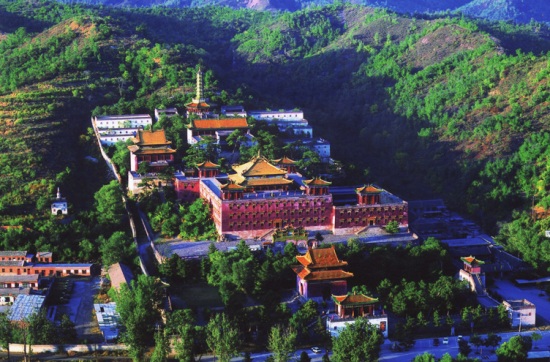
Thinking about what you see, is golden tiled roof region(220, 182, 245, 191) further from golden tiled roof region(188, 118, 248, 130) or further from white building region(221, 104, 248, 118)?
white building region(221, 104, 248, 118)

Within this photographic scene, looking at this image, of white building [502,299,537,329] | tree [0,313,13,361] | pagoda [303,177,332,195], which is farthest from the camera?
pagoda [303,177,332,195]

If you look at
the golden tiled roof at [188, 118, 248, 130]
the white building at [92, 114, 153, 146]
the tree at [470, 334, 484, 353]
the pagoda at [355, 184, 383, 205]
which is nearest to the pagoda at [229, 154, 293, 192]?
the pagoda at [355, 184, 383, 205]

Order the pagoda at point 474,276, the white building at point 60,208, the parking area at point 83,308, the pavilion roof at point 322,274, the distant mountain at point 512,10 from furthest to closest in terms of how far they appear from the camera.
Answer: the distant mountain at point 512,10 → the white building at point 60,208 → the pagoda at point 474,276 → the pavilion roof at point 322,274 → the parking area at point 83,308

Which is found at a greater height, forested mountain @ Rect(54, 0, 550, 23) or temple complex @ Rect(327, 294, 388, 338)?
forested mountain @ Rect(54, 0, 550, 23)

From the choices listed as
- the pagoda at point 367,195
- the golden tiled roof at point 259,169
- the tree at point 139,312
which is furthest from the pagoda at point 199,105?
the tree at point 139,312

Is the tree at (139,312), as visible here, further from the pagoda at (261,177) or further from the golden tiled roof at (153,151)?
the golden tiled roof at (153,151)
